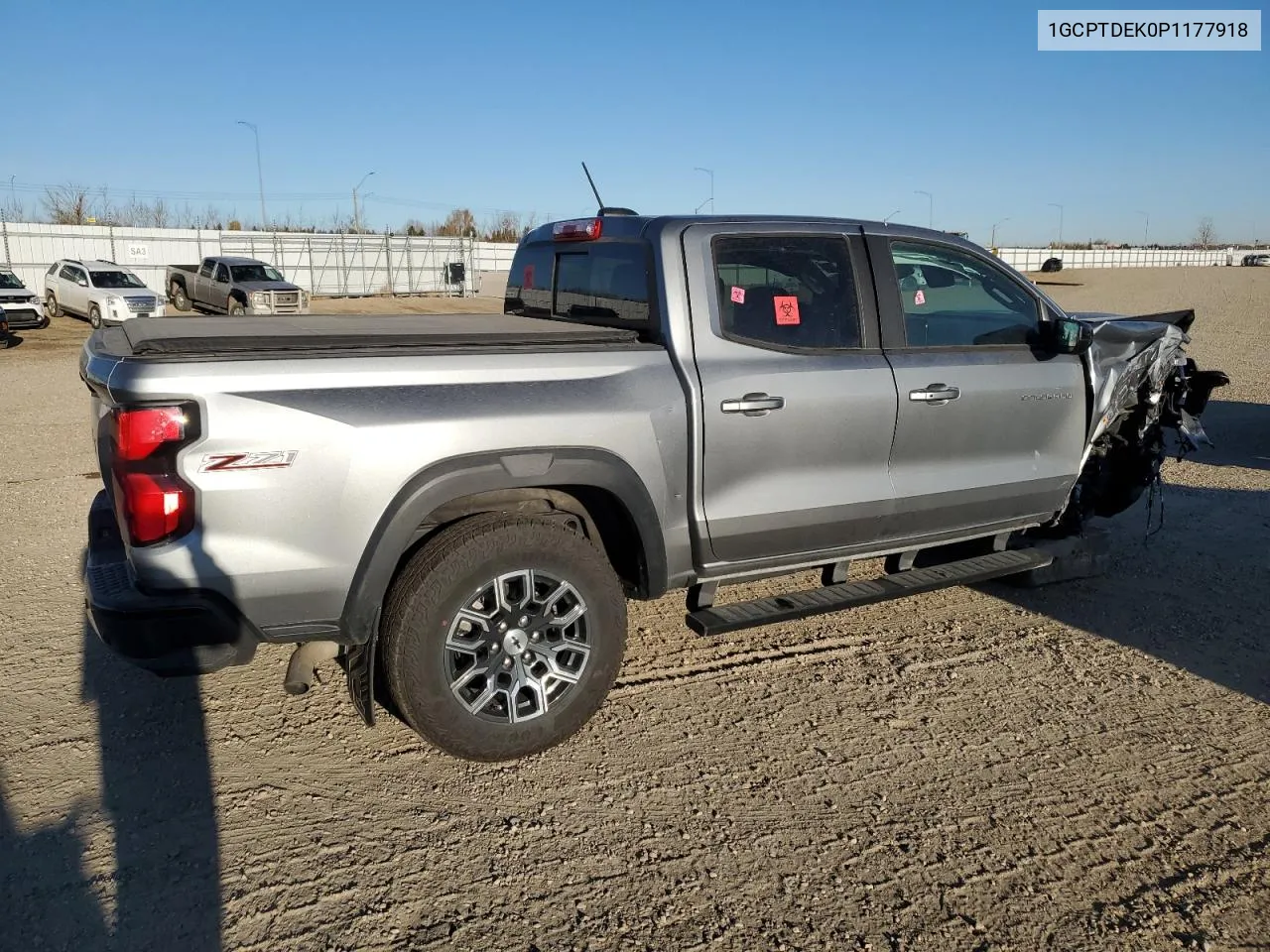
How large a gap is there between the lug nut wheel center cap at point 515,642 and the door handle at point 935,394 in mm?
2053

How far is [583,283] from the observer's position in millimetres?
4637

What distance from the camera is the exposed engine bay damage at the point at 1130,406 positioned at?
530 cm

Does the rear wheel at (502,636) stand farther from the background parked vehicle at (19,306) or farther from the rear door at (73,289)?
the rear door at (73,289)

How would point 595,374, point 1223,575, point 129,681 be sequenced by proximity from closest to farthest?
point 595,374
point 129,681
point 1223,575

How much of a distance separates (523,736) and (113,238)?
131ft

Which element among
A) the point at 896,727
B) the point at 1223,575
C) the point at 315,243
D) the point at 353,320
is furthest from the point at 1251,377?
the point at 315,243

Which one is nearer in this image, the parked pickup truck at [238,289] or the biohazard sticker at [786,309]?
the biohazard sticker at [786,309]

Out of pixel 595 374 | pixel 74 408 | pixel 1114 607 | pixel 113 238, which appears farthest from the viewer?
pixel 113 238

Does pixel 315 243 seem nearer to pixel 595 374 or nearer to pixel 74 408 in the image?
pixel 74 408

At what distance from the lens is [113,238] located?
37.1 metres

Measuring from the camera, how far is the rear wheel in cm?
340

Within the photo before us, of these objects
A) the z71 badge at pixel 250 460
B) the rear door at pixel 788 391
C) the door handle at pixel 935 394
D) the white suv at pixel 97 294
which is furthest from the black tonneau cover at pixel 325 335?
the white suv at pixel 97 294

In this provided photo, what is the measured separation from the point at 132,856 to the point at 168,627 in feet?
2.39

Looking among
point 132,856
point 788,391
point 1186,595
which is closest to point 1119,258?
point 1186,595
